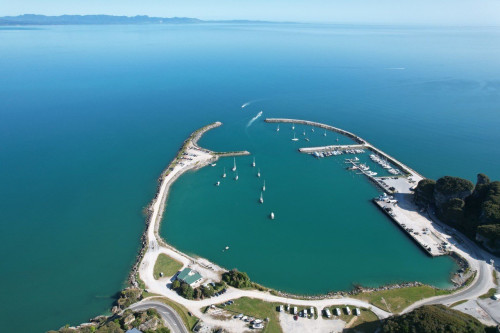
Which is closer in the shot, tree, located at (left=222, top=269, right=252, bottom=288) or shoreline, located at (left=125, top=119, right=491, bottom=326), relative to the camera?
shoreline, located at (left=125, top=119, right=491, bottom=326)

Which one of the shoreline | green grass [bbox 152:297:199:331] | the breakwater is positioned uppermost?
the breakwater

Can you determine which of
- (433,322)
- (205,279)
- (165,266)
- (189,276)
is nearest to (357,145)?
(205,279)

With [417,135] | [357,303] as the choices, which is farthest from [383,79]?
[357,303]

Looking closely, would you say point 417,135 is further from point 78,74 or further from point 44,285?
point 78,74

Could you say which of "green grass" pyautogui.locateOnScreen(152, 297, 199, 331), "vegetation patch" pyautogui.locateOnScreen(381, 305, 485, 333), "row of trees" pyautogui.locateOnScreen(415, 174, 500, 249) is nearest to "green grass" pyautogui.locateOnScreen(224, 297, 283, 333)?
"green grass" pyautogui.locateOnScreen(152, 297, 199, 331)

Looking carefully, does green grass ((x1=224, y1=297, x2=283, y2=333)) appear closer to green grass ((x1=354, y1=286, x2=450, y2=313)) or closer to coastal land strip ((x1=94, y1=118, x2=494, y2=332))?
coastal land strip ((x1=94, y1=118, x2=494, y2=332))

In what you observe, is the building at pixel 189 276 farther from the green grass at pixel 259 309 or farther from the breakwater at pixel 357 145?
the breakwater at pixel 357 145

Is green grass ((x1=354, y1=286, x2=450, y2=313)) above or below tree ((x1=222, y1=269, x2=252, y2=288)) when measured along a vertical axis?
below
